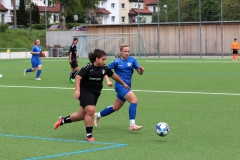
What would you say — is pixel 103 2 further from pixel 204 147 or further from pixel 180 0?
pixel 204 147

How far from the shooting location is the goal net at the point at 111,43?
60531 millimetres

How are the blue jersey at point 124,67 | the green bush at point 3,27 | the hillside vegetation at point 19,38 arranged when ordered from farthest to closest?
the green bush at point 3,27 → the hillside vegetation at point 19,38 → the blue jersey at point 124,67

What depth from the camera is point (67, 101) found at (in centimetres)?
1761

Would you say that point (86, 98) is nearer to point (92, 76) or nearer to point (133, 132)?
point (92, 76)

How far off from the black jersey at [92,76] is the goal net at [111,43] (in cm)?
4923

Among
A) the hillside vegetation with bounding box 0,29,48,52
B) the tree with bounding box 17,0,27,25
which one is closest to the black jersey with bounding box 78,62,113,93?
the hillside vegetation with bounding box 0,29,48,52

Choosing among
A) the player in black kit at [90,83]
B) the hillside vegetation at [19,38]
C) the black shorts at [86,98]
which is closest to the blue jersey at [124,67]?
the player in black kit at [90,83]

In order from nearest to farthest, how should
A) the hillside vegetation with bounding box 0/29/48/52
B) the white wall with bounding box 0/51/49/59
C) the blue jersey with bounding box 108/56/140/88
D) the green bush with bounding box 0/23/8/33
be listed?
the blue jersey with bounding box 108/56/140/88, the white wall with bounding box 0/51/49/59, the hillside vegetation with bounding box 0/29/48/52, the green bush with bounding box 0/23/8/33

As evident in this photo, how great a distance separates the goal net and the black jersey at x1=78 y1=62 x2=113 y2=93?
Result: 49.2 m

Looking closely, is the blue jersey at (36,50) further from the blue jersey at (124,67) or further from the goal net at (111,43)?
the goal net at (111,43)

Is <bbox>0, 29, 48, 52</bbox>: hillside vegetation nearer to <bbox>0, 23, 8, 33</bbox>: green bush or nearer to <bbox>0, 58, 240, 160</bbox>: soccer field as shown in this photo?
<bbox>0, 23, 8, 33</bbox>: green bush

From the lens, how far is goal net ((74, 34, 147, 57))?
199 feet

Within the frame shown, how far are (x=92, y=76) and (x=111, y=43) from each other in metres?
51.2

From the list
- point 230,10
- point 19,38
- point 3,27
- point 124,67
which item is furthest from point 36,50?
point 19,38
